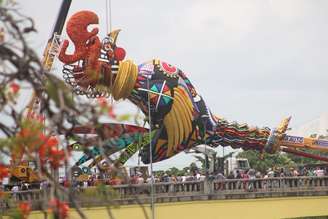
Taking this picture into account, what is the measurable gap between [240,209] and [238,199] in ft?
0.96

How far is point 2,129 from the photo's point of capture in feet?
16.5

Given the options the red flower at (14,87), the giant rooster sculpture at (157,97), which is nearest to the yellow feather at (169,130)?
the giant rooster sculpture at (157,97)

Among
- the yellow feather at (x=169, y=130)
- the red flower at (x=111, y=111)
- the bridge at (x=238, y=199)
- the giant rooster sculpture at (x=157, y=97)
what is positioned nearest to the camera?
the red flower at (x=111, y=111)

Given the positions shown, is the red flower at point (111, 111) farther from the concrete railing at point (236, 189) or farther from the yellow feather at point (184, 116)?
the yellow feather at point (184, 116)

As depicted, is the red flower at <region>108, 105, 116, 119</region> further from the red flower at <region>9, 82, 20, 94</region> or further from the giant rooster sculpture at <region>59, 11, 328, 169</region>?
the giant rooster sculpture at <region>59, 11, 328, 169</region>

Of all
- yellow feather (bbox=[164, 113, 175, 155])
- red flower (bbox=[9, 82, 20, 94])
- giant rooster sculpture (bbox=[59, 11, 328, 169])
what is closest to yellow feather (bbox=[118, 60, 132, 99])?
giant rooster sculpture (bbox=[59, 11, 328, 169])

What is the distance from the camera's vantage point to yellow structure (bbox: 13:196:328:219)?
19844mm

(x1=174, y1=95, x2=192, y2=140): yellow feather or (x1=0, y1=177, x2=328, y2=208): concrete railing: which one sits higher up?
(x1=174, y1=95, x2=192, y2=140): yellow feather

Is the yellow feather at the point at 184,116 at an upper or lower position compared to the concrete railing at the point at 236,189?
upper

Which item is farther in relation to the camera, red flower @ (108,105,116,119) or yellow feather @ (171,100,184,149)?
yellow feather @ (171,100,184,149)

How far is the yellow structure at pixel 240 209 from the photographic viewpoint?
19.8 metres

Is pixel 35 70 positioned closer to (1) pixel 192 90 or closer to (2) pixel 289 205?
(2) pixel 289 205

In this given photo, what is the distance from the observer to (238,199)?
20.6 metres

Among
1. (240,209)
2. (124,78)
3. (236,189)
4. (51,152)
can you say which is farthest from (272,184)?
(51,152)
